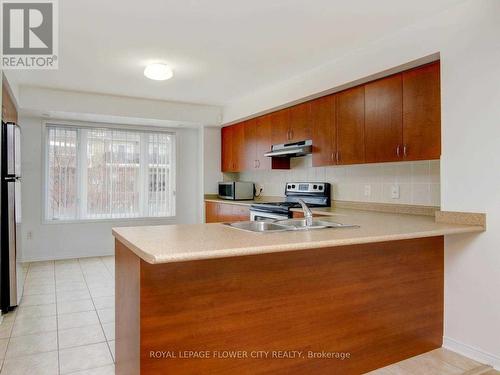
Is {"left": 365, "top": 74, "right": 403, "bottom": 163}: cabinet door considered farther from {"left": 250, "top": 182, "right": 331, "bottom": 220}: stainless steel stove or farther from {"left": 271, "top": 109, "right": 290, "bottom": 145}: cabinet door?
{"left": 271, "top": 109, "right": 290, "bottom": 145}: cabinet door

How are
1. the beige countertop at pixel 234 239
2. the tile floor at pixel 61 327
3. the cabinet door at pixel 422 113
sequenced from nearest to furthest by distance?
the beige countertop at pixel 234 239 < the tile floor at pixel 61 327 < the cabinet door at pixel 422 113

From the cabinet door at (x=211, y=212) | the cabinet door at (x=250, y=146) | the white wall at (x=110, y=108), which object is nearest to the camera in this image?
the white wall at (x=110, y=108)

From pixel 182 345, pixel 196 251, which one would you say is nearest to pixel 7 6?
pixel 196 251

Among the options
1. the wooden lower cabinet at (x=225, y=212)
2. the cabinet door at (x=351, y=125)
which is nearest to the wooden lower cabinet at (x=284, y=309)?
the cabinet door at (x=351, y=125)

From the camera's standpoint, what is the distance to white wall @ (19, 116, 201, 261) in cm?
502

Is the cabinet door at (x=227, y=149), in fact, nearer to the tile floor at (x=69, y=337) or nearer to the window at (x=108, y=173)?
the window at (x=108, y=173)

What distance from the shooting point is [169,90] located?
4504 mm

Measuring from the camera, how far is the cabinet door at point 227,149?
18.1 ft

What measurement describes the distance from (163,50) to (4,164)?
1650 millimetres

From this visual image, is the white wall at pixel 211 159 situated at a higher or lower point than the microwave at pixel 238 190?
higher

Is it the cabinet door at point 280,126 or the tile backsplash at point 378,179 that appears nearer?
the tile backsplash at point 378,179

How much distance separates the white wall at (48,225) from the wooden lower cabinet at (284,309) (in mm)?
3711

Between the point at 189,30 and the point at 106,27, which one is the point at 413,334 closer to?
the point at 189,30

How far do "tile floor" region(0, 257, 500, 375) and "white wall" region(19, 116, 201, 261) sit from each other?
3.30 feet
